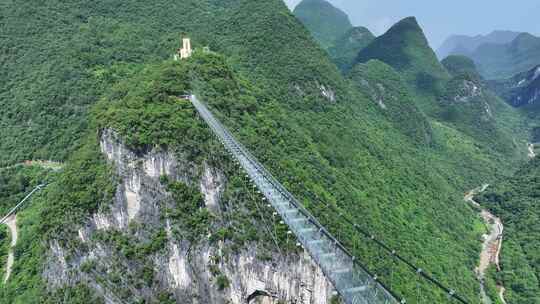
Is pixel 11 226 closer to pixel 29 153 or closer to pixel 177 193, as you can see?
pixel 29 153

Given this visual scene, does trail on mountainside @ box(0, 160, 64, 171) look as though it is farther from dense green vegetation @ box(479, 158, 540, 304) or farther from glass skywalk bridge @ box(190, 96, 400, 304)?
dense green vegetation @ box(479, 158, 540, 304)

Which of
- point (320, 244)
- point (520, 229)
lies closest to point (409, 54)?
point (520, 229)

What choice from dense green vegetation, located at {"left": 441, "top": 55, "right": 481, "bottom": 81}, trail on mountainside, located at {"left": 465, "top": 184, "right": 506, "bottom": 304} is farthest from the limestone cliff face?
dense green vegetation, located at {"left": 441, "top": 55, "right": 481, "bottom": 81}

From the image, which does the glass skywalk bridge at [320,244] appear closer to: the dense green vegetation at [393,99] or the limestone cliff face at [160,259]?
the limestone cliff face at [160,259]

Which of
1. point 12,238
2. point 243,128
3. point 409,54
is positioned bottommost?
point 12,238

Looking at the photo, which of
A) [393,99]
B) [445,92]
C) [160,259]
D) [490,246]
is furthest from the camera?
[445,92]

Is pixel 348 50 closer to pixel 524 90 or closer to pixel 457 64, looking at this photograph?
pixel 457 64
